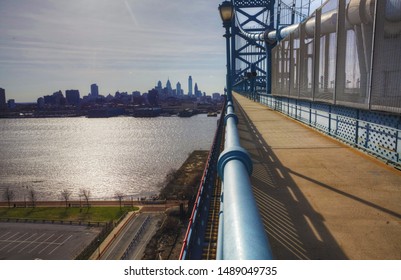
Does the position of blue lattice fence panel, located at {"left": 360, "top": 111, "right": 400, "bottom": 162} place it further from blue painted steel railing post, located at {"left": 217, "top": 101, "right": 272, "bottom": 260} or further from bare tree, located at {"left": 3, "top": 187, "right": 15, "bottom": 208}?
bare tree, located at {"left": 3, "top": 187, "right": 15, "bottom": 208}

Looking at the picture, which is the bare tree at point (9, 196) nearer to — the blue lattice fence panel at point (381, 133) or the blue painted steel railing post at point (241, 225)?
the blue lattice fence panel at point (381, 133)

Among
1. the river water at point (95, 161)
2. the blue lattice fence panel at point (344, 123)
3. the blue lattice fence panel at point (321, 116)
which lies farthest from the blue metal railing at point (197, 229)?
the river water at point (95, 161)

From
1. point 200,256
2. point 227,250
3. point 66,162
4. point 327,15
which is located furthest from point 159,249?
point 66,162

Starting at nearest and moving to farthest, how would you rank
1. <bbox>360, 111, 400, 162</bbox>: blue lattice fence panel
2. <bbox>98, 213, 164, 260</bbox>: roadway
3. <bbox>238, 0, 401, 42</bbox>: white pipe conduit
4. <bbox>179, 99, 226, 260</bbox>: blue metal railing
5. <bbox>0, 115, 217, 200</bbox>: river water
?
<bbox>179, 99, 226, 260</bbox>: blue metal railing → <bbox>238, 0, 401, 42</bbox>: white pipe conduit → <bbox>360, 111, 400, 162</bbox>: blue lattice fence panel → <bbox>98, 213, 164, 260</bbox>: roadway → <bbox>0, 115, 217, 200</bbox>: river water

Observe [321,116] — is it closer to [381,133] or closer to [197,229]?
[381,133]

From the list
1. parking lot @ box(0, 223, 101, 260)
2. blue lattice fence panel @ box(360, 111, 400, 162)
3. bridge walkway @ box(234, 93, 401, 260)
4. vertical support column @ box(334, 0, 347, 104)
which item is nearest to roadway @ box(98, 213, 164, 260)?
parking lot @ box(0, 223, 101, 260)

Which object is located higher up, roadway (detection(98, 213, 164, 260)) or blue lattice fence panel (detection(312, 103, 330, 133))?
blue lattice fence panel (detection(312, 103, 330, 133))

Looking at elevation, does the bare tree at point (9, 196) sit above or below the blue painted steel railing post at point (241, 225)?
below
